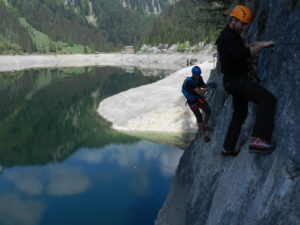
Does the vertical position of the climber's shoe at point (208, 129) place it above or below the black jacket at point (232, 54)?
below

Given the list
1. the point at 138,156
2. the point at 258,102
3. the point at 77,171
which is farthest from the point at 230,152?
the point at 138,156

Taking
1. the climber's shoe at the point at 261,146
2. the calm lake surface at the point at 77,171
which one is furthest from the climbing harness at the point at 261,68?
the calm lake surface at the point at 77,171

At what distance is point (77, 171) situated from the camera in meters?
31.1

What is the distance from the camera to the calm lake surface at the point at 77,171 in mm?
23109

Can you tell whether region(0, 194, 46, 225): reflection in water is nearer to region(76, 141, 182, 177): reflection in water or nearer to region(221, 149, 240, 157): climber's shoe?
region(76, 141, 182, 177): reflection in water

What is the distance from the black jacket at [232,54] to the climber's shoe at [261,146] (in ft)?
5.97

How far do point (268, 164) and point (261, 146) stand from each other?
49 centimetres

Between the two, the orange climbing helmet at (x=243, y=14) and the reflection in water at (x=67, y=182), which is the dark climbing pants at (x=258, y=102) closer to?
the orange climbing helmet at (x=243, y=14)

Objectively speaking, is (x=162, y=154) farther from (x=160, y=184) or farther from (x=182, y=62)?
(x=182, y=62)

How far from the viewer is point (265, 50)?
32.8ft

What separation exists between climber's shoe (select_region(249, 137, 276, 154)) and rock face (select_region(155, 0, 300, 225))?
0.53ft

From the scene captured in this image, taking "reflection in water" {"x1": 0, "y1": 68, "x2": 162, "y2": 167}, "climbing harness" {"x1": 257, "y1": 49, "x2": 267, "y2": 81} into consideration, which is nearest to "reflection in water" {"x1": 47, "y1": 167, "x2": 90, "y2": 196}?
"reflection in water" {"x1": 0, "y1": 68, "x2": 162, "y2": 167}

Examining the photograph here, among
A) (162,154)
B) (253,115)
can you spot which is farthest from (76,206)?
(253,115)

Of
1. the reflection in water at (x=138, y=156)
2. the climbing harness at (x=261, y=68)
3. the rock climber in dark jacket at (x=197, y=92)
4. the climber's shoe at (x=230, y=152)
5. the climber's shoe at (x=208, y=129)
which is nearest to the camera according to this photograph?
the climbing harness at (x=261, y=68)
